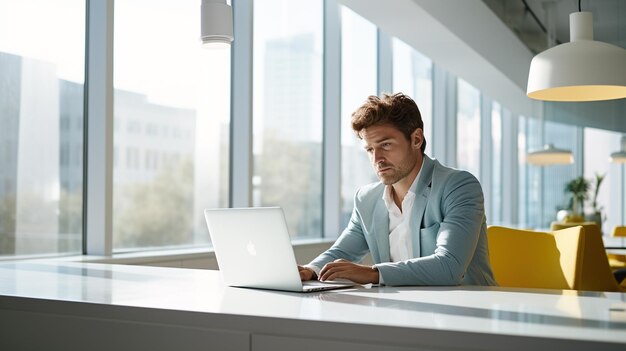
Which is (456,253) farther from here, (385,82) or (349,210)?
(385,82)

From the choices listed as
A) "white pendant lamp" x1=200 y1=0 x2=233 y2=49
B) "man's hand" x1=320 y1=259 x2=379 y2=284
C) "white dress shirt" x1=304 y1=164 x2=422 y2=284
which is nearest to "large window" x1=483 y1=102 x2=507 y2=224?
"white dress shirt" x1=304 y1=164 x2=422 y2=284

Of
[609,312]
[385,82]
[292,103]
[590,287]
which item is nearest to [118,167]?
[292,103]

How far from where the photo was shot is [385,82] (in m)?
7.78

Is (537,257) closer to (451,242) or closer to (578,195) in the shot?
(451,242)

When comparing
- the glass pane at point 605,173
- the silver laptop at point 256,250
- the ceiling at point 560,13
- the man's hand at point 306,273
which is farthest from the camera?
the glass pane at point 605,173

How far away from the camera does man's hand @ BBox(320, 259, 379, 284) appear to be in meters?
2.03

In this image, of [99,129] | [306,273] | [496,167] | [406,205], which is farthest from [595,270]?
[496,167]

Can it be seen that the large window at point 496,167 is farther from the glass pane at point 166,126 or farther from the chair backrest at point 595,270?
the chair backrest at point 595,270

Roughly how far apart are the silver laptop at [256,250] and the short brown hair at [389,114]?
65cm

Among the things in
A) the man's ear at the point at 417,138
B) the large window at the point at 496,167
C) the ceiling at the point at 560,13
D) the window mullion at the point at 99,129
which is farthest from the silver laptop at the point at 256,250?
the large window at the point at 496,167

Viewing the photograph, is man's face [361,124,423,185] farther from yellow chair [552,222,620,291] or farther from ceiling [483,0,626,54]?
ceiling [483,0,626,54]

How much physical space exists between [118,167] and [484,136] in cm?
760

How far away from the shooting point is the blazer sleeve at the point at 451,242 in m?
2.07

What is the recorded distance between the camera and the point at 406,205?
253 cm
